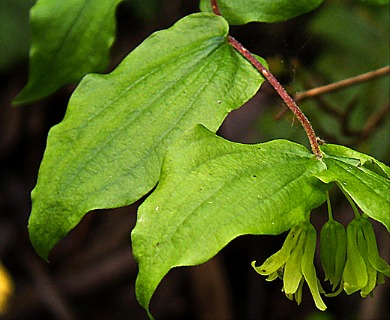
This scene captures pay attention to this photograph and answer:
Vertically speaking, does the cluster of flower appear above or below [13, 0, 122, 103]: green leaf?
below

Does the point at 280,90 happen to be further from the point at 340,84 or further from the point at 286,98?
the point at 340,84

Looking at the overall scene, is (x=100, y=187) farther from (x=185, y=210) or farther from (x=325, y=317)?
(x=325, y=317)

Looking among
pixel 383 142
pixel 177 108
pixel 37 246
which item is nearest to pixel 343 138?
pixel 383 142

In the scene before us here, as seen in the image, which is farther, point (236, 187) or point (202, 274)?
point (202, 274)

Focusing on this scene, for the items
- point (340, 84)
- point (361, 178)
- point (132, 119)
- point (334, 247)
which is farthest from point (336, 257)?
point (340, 84)

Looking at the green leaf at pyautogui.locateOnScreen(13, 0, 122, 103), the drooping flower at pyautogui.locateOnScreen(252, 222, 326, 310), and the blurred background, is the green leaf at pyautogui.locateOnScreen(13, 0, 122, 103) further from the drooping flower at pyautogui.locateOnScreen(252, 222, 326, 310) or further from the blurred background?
the blurred background

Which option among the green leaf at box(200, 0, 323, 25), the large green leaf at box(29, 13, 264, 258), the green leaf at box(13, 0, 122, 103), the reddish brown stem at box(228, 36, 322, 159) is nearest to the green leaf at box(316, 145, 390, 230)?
the reddish brown stem at box(228, 36, 322, 159)
